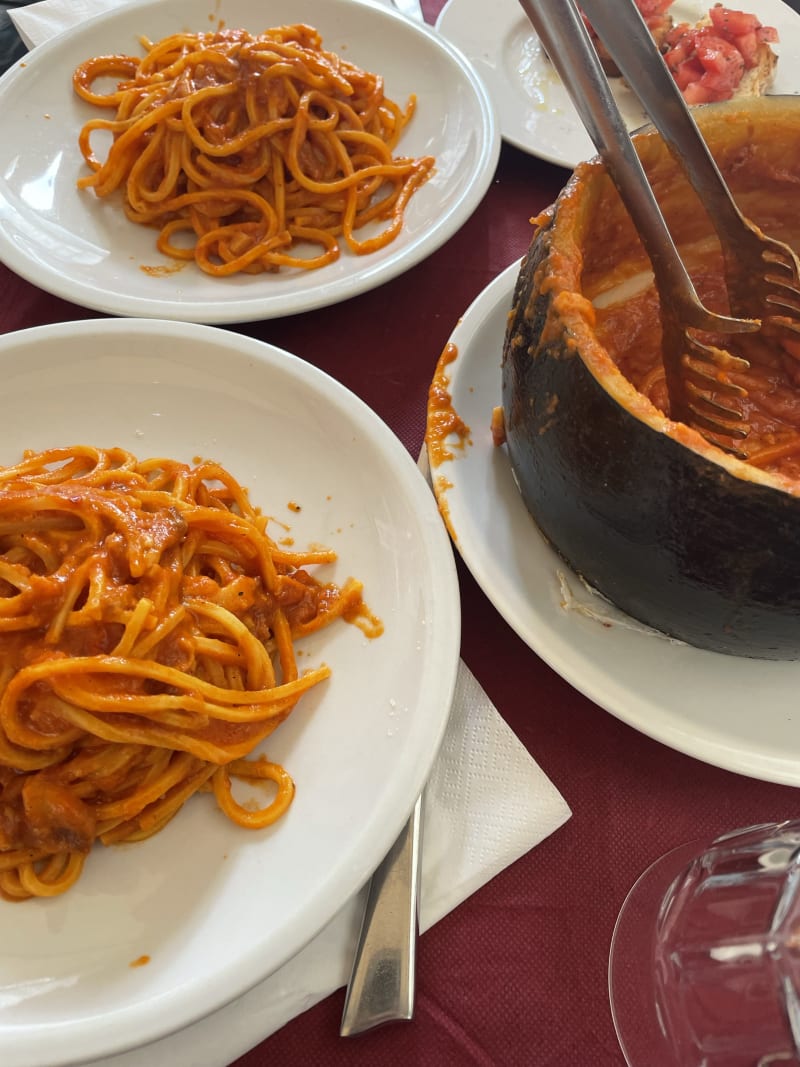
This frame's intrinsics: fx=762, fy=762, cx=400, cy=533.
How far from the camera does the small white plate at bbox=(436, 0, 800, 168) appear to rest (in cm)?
170

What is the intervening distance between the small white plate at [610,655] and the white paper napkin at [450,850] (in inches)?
5.5

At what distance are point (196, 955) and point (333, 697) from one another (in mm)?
320

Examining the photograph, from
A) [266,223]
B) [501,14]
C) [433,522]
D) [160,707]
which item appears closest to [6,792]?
[160,707]

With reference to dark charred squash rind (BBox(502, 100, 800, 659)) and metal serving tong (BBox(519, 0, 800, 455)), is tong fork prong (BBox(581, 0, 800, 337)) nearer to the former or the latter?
metal serving tong (BBox(519, 0, 800, 455))

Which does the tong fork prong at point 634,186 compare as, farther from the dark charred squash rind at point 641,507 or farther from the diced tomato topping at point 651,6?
the diced tomato topping at point 651,6

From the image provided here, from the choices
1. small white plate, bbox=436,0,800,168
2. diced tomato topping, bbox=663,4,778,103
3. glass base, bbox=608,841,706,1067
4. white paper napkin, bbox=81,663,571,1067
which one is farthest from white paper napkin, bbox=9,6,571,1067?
diced tomato topping, bbox=663,4,778,103

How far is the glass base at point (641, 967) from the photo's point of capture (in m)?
0.82

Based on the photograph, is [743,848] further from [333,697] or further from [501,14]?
[501,14]

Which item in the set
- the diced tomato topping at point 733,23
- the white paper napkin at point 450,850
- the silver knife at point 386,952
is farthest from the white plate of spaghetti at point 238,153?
the silver knife at point 386,952

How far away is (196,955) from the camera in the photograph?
0.77 metres

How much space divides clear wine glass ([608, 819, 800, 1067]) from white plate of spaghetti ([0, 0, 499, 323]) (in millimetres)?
1047

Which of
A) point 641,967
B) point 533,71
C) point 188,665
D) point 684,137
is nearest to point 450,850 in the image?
point 641,967

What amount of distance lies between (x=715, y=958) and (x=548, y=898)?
189mm

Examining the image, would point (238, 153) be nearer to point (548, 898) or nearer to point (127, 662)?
point (127, 662)
